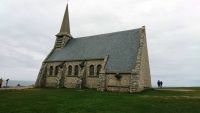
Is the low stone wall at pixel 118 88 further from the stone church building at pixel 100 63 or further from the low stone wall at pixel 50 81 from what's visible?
the low stone wall at pixel 50 81

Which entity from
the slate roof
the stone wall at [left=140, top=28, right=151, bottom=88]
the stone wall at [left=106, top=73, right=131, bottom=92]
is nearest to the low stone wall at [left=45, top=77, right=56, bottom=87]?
the slate roof

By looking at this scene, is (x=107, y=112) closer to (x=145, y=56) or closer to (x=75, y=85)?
(x=145, y=56)

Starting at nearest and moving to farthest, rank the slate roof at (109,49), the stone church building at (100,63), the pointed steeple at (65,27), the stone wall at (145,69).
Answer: the stone church building at (100,63) < the stone wall at (145,69) < the slate roof at (109,49) < the pointed steeple at (65,27)

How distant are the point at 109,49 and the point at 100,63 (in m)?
3.08

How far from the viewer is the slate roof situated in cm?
2376

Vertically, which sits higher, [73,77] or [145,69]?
[145,69]

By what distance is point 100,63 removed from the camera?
26.4 m

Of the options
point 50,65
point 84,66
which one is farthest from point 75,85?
point 50,65

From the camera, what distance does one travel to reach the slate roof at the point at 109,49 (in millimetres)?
23764

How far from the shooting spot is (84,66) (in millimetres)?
27500

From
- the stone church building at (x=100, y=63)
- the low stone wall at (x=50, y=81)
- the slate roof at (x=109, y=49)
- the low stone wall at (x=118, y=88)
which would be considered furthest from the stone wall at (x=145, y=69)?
the low stone wall at (x=50, y=81)

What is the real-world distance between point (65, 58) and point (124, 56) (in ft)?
43.1

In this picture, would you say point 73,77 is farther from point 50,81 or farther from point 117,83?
point 117,83

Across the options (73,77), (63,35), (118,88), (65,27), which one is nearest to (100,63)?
(118,88)
